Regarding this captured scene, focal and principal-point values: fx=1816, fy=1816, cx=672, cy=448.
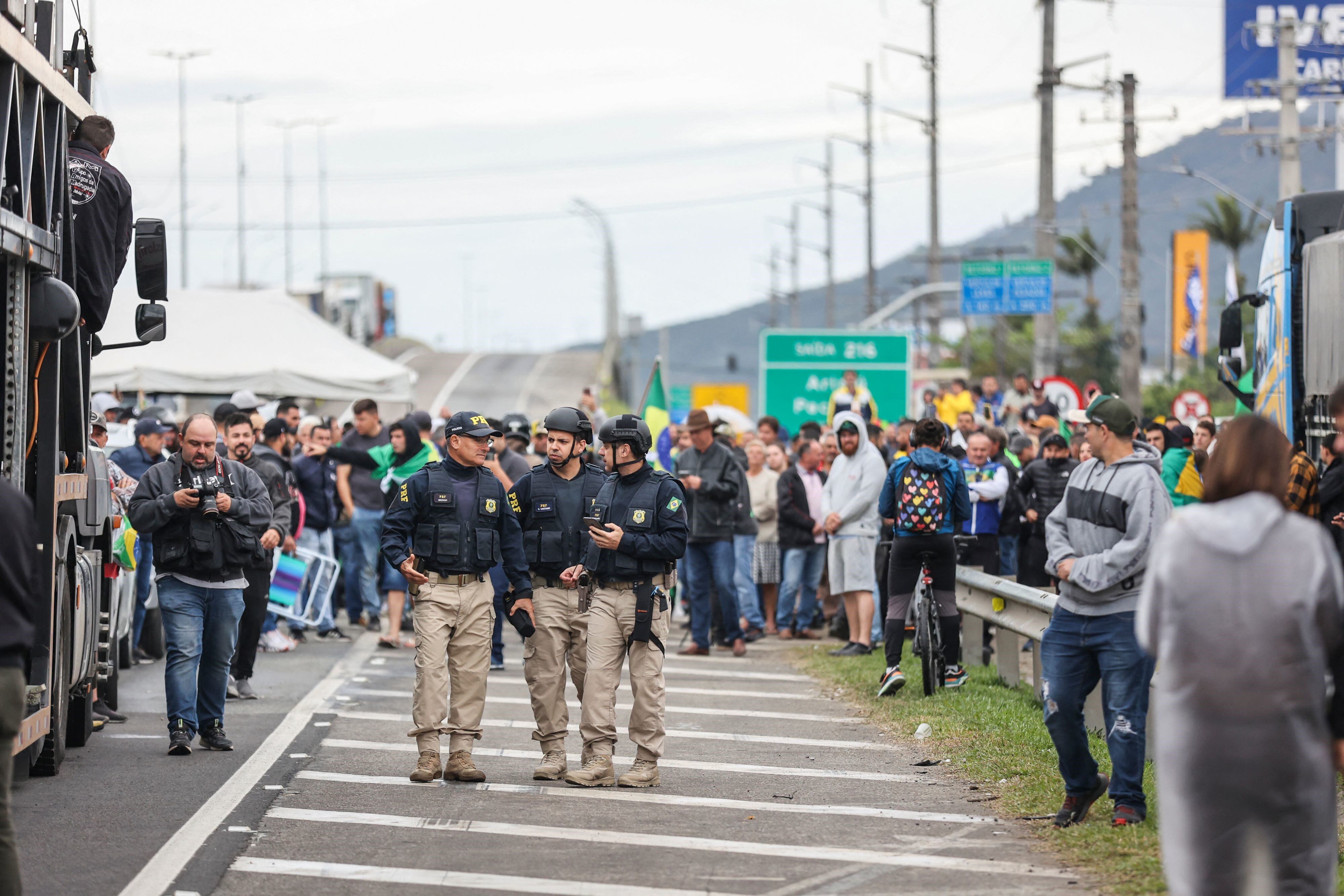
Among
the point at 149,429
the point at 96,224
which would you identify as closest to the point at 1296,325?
the point at 96,224

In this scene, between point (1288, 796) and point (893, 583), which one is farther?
point (893, 583)

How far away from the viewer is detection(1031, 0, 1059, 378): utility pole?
98.0 ft

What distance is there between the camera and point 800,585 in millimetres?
17656

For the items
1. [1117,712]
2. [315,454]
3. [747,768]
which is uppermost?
[315,454]

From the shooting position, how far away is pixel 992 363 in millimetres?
78250

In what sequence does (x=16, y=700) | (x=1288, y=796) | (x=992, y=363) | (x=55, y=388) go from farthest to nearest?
(x=992, y=363) < (x=55, y=388) < (x=16, y=700) < (x=1288, y=796)

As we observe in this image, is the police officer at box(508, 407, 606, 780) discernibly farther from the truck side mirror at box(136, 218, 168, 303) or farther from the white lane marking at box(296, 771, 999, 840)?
the truck side mirror at box(136, 218, 168, 303)

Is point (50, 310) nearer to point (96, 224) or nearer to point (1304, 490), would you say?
point (96, 224)

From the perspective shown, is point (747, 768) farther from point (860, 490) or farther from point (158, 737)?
point (860, 490)

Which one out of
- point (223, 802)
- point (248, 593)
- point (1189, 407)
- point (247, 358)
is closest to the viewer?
point (223, 802)

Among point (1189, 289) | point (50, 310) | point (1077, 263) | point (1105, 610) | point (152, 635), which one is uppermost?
point (1077, 263)

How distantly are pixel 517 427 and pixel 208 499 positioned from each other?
25.6 feet

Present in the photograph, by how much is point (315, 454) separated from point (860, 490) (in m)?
→ 5.27

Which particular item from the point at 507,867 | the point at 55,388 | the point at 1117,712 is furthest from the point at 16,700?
the point at 1117,712
